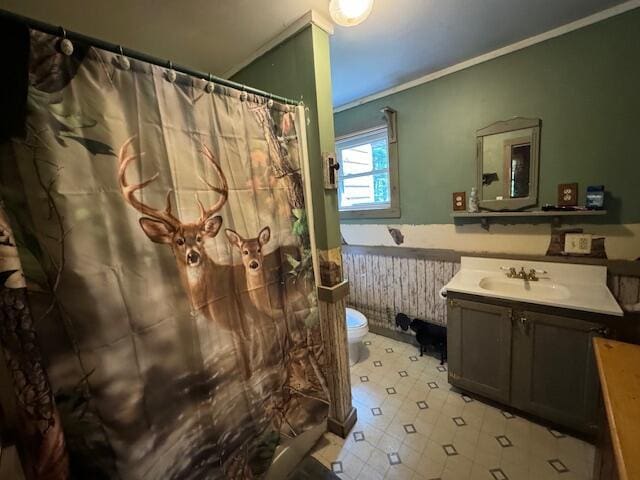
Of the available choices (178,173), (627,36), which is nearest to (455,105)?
(627,36)

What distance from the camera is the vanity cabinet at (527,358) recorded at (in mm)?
1413

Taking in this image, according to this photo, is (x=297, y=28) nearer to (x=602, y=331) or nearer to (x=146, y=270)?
(x=146, y=270)

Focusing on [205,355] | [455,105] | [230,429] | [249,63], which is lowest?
[230,429]

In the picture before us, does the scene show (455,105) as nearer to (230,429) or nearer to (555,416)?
(555,416)

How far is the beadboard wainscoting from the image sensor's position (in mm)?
2277

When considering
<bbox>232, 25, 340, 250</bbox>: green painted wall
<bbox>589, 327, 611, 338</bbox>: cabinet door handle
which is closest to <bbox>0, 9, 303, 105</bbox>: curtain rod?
<bbox>232, 25, 340, 250</bbox>: green painted wall

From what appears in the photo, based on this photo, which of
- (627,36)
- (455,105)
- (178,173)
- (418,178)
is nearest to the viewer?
(178,173)

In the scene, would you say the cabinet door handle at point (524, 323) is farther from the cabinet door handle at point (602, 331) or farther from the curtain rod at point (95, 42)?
the curtain rod at point (95, 42)

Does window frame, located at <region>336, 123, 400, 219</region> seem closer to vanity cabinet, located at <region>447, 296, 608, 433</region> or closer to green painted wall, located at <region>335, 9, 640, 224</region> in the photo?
green painted wall, located at <region>335, 9, 640, 224</region>

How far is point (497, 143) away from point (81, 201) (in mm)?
2322

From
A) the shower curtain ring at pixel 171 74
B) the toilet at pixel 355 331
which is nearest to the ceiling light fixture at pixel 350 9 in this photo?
the shower curtain ring at pixel 171 74

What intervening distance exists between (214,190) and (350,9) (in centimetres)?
96

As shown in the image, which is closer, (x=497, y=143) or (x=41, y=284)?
(x=41, y=284)

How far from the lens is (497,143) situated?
74.3 inches
